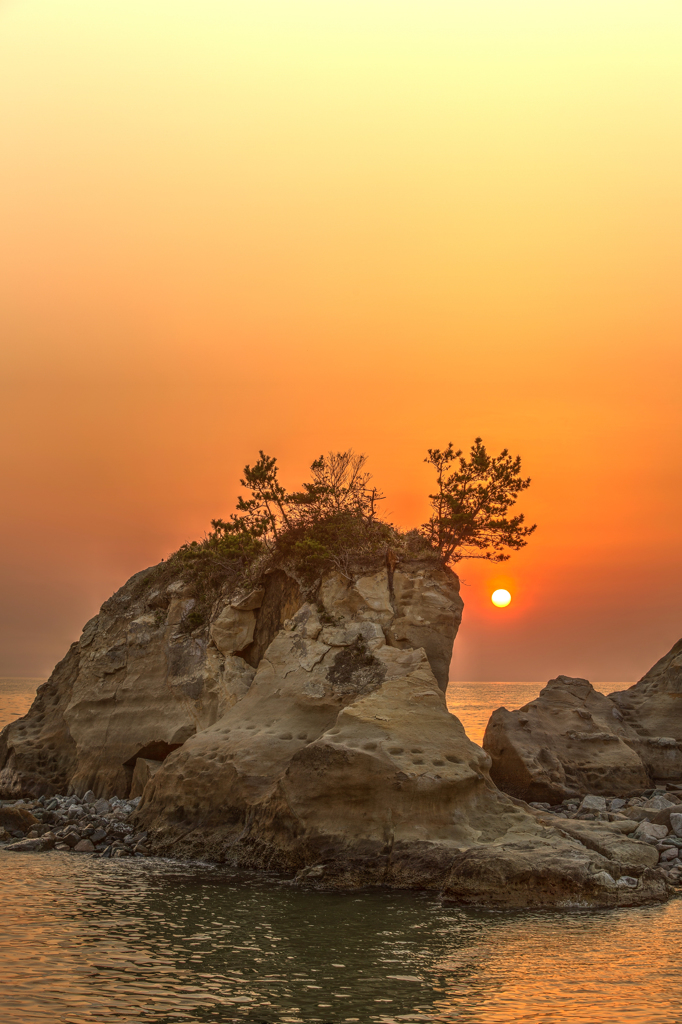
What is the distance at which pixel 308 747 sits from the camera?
19.0 metres

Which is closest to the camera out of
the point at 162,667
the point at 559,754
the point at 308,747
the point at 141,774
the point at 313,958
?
the point at 313,958

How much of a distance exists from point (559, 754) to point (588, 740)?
4.17ft

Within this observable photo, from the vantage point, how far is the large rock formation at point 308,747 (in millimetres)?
17031

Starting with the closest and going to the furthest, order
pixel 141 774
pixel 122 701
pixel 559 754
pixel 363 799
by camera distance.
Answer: pixel 363 799 → pixel 141 774 → pixel 559 754 → pixel 122 701

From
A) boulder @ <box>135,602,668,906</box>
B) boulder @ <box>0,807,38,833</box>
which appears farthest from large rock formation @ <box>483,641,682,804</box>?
boulder @ <box>0,807,38,833</box>

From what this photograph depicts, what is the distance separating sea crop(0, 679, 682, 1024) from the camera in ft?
36.0

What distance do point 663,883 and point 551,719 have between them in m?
11.9

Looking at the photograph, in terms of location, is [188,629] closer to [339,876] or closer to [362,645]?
[362,645]

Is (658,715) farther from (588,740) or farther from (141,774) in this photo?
(141,774)

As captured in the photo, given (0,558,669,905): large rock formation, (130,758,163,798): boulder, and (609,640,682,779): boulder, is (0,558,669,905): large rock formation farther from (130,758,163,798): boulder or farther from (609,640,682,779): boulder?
(609,640,682,779): boulder

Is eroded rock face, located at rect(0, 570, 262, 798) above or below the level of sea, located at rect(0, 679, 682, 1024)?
above

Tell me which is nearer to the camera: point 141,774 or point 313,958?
point 313,958

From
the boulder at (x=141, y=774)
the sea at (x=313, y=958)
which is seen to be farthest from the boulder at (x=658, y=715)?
the boulder at (x=141, y=774)

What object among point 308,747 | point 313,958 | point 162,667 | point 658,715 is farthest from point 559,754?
point 313,958
